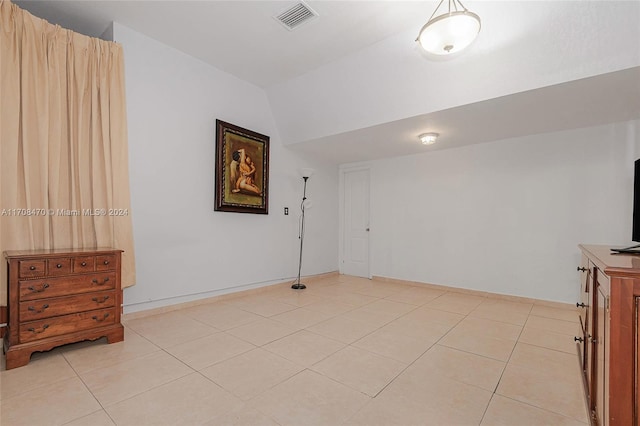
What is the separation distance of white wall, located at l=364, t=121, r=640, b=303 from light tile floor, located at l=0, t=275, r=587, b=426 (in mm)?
1006

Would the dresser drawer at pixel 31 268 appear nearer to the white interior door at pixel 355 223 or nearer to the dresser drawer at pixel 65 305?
the dresser drawer at pixel 65 305

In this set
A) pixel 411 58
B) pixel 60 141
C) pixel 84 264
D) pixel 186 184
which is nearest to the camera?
pixel 84 264

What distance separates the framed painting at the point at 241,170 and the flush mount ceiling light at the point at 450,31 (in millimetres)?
2726

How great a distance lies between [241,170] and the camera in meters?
4.26

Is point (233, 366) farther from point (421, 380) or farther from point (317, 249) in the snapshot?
point (317, 249)

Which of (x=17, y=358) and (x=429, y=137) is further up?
(x=429, y=137)

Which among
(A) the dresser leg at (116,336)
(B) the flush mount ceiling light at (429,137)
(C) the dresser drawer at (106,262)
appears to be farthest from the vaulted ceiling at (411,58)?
(A) the dresser leg at (116,336)

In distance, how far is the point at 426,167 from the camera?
5.25 m

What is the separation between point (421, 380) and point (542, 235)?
3.28 meters

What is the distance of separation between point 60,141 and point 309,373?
3027mm

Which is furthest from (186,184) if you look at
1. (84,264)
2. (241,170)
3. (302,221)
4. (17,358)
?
(302,221)

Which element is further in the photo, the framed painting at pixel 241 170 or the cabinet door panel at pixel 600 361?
the framed painting at pixel 241 170

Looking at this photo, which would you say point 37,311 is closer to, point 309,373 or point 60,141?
point 60,141

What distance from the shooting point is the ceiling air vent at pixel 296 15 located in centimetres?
279
